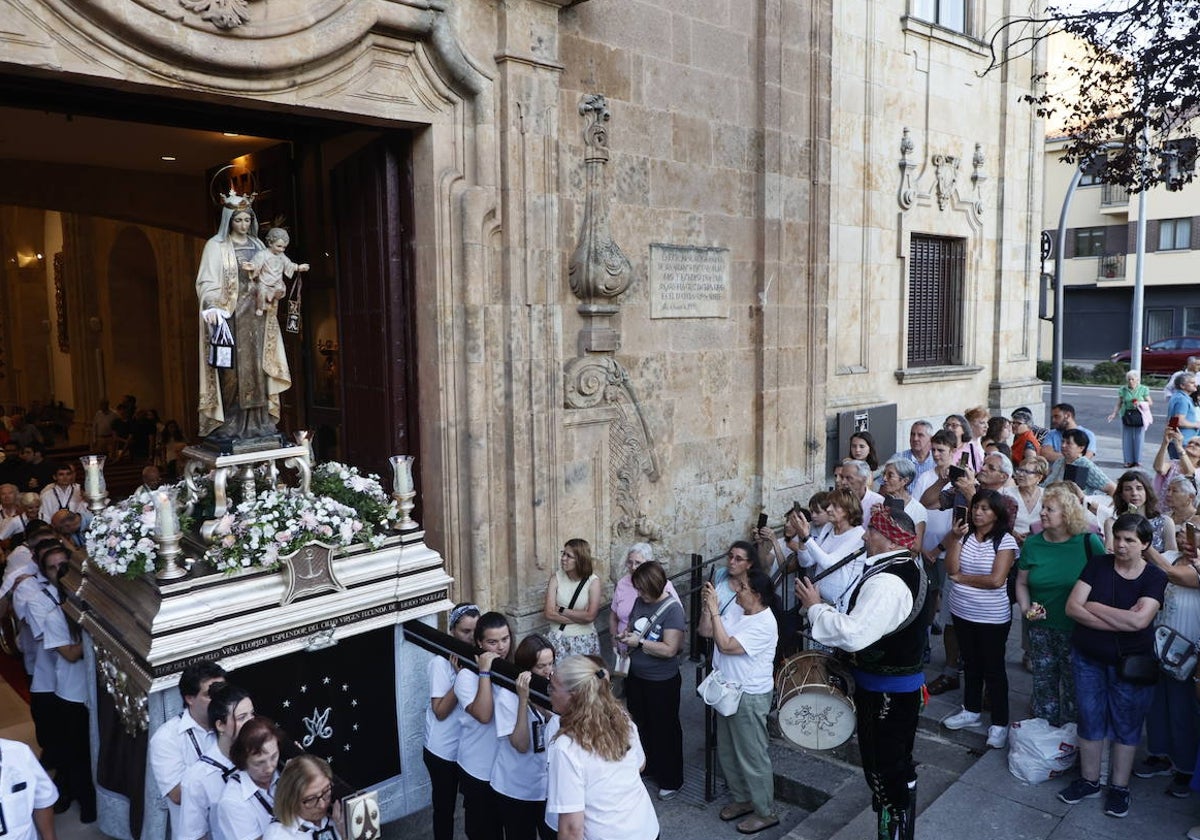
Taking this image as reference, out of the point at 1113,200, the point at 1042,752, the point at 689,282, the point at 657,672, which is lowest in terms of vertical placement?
the point at 1042,752

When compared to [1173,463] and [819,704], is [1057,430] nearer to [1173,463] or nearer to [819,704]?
[1173,463]

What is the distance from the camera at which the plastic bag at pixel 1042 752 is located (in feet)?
19.5

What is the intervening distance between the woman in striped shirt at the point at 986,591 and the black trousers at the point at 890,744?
1528mm

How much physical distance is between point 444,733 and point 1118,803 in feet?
13.0

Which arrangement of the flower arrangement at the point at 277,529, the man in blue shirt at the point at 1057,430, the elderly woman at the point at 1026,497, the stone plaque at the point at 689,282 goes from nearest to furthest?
the flower arrangement at the point at 277,529 → the elderly woman at the point at 1026,497 → the stone plaque at the point at 689,282 → the man in blue shirt at the point at 1057,430

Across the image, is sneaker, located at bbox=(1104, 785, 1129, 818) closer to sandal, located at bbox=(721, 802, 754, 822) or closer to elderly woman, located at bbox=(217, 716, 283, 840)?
sandal, located at bbox=(721, 802, 754, 822)

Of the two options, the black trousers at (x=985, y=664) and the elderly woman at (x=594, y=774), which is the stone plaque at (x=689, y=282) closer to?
the black trousers at (x=985, y=664)

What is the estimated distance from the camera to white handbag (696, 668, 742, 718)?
5715 millimetres

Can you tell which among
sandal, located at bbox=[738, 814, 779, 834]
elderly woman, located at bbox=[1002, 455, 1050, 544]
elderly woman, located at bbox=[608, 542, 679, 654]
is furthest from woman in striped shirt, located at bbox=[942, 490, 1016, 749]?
elderly woman, located at bbox=[608, 542, 679, 654]

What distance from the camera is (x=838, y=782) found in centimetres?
622

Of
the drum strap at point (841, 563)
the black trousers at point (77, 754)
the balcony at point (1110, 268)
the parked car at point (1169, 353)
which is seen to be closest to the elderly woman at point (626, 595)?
the drum strap at point (841, 563)

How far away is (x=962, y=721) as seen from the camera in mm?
6699

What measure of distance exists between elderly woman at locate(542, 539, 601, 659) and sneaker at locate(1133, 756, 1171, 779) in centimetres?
367

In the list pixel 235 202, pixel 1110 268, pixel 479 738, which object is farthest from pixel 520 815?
pixel 1110 268
